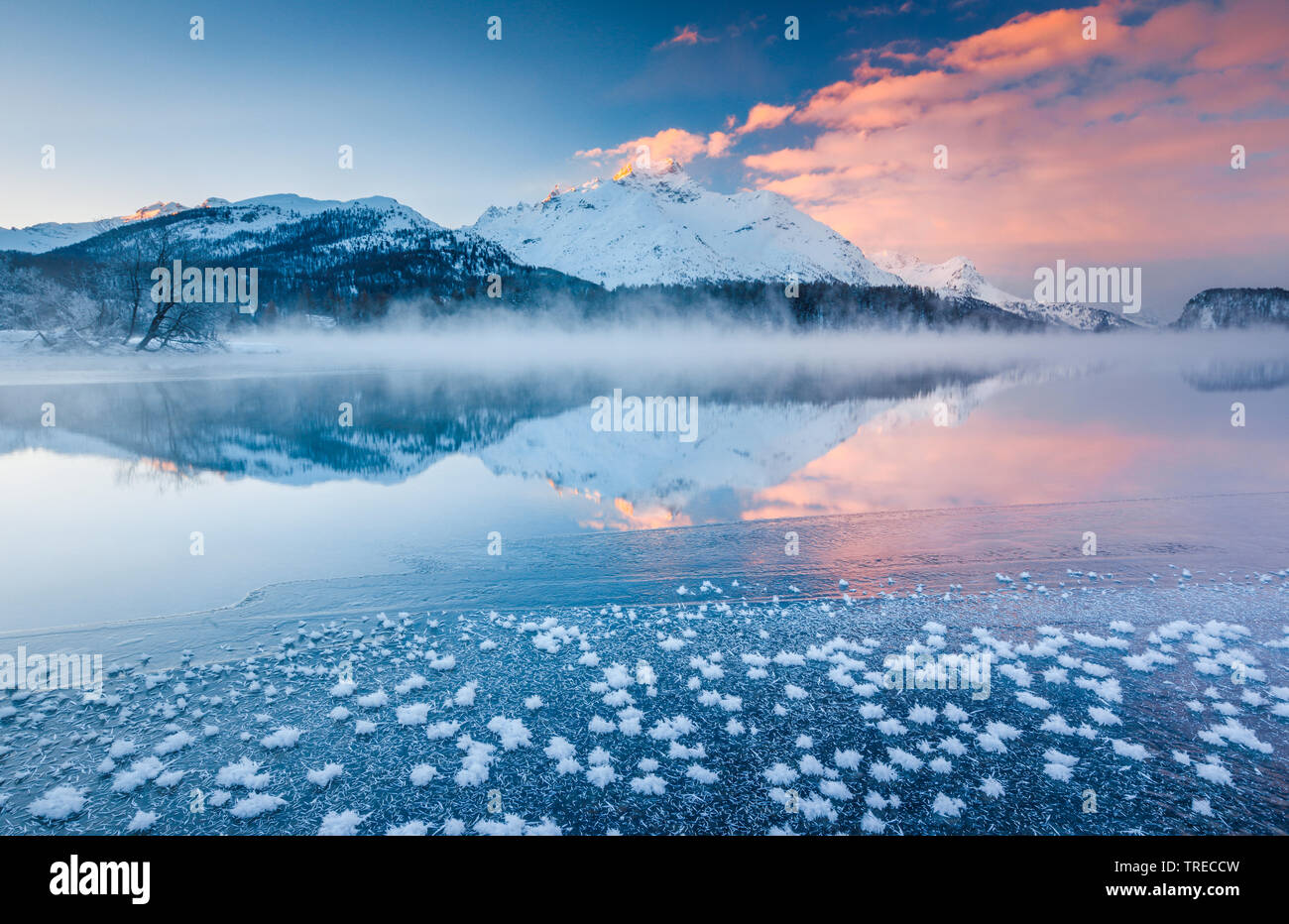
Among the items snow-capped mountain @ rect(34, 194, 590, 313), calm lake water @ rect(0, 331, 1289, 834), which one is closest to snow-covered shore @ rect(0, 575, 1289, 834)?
calm lake water @ rect(0, 331, 1289, 834)

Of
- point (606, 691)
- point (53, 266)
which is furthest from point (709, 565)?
point (53, 266)

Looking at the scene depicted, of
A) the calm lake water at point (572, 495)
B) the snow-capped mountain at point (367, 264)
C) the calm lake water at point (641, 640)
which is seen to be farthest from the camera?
the snow-capped mountain at point (367, 264)

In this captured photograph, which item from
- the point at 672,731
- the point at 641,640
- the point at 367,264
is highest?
the point at 367,264

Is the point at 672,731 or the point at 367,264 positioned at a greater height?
the point at 367,264

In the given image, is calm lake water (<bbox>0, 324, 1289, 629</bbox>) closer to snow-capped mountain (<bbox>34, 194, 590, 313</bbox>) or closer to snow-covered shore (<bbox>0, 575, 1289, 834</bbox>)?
snow-covered shore (<bbox>0, 575, 1289, 834</bbox>)

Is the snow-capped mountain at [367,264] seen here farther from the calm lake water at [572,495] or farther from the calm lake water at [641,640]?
the calm lake water at [641,640]

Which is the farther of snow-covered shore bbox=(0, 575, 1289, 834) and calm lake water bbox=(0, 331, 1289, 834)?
calm lake water bbox=(0, 331, 1289, 834)

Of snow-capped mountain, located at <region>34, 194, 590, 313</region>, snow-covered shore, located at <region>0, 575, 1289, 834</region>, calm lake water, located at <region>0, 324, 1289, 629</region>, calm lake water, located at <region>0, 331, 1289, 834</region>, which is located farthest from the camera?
Answer: snow-capped mountain, located at <region>34, 194, 590, 313</region>

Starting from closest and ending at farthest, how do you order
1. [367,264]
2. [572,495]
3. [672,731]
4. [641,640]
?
[672,731], [641,640], [572,495], [367,264]

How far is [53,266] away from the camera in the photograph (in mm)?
118375

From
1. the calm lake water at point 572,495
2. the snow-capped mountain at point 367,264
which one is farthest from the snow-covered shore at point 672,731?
the snow-capped mountain at point 367,264

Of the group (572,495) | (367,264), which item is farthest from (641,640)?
(367,264)

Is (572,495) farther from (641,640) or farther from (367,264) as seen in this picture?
(367,264)
